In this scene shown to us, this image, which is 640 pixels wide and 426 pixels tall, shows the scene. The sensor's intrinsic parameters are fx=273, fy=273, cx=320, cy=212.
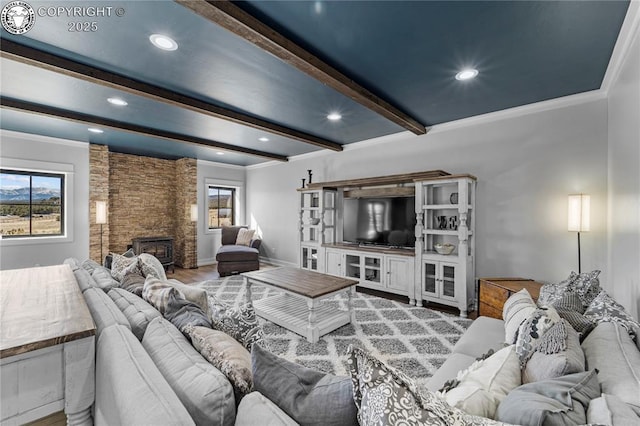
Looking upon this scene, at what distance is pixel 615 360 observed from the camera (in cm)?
102

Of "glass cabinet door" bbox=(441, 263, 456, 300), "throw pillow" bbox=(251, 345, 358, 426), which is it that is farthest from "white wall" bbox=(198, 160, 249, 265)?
"throw pillow" bbox=(251, 345, 358, 426)

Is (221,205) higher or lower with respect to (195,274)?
higher

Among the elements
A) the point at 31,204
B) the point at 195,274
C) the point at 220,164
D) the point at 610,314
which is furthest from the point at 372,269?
the point at 31,204

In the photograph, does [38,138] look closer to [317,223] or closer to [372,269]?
[317,223]

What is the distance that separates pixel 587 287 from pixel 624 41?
70.3 inches

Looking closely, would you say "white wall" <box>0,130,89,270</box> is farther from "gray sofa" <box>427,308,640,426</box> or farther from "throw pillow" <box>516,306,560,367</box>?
"throw pillow" <box>516,306,560,367</box>

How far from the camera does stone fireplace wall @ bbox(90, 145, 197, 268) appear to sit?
5.11 metres

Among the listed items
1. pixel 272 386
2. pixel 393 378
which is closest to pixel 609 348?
pixel 393 378

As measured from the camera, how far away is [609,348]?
3.63 ft

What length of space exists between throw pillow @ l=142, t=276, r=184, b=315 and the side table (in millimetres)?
2923

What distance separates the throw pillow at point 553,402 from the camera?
2.30 feet

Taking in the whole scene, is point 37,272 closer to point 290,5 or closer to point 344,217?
Result: point 290,5

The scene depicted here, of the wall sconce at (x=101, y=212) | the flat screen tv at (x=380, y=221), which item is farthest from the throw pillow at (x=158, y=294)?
the wall sconce at (x=101, y=212)

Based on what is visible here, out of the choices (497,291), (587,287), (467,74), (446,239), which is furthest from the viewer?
(446,239)
